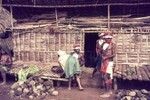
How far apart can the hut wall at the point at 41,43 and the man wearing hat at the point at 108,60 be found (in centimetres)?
179

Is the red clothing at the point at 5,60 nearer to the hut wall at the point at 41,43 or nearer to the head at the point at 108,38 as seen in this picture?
the hut wall at the point at 41,43

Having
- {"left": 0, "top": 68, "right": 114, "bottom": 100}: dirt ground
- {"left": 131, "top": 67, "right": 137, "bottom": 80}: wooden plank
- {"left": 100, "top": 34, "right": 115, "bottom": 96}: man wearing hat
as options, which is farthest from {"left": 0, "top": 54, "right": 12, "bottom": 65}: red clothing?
{"left": 131, "top": 67, "right": 137, "bottom": 80}: wooden plank

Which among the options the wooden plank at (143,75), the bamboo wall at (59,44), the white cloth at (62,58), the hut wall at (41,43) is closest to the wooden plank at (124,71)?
the bamboo wall at (59,44)

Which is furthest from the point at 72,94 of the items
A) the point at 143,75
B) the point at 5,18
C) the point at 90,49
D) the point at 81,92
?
the point at 5,18

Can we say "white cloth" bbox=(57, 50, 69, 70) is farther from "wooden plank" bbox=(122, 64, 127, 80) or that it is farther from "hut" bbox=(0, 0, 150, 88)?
"wooden plank" bbox=(122, 64, 127, 80)

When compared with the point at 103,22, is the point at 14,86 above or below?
below

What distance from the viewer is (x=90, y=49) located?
17.3m

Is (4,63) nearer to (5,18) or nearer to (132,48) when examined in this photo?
(5,18)

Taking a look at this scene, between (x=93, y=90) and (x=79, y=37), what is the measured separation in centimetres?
227

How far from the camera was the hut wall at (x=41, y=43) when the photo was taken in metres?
15.1

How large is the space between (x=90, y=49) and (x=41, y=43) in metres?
2.87

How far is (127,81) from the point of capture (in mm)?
14359

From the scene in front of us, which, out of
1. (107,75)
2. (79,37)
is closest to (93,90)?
(107,75)

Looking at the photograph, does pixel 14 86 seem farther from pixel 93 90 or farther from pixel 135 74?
pixel 135 74
